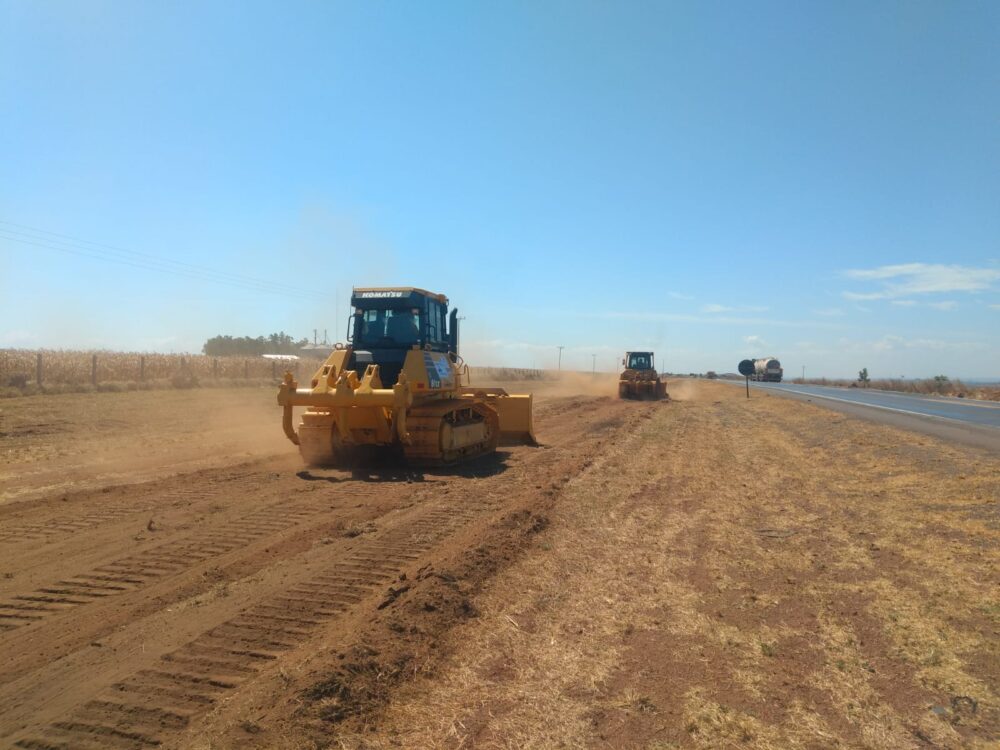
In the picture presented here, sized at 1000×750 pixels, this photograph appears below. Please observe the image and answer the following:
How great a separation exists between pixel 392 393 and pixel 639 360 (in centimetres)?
2907

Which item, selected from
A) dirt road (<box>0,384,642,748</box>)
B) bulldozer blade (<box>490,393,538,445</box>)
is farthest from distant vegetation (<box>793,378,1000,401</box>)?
dirt road (<box>0,384,642,748</box>)

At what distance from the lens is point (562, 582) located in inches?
234

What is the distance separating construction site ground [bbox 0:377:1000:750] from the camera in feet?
11.9

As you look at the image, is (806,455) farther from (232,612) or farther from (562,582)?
(232,612)

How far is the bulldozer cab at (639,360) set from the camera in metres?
38.0

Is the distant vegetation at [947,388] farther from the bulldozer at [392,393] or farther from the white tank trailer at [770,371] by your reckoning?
the bulldozer at [392,393]

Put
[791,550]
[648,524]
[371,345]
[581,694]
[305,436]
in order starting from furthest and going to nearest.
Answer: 1. [371,345]
2. [305,436]
3. [648,524]
4. [791,550]
5. [581,694]

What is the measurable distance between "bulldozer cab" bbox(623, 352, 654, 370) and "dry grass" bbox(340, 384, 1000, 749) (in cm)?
2809

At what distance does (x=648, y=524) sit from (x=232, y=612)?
4.80 meters

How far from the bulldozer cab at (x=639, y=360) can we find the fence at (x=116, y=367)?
16.8 m

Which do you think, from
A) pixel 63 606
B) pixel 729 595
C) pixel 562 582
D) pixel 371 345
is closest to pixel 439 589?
pixel 562 582

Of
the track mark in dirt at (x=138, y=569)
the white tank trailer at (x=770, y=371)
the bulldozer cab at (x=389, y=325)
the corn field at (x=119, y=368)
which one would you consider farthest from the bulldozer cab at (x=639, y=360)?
the white tank trailer at (x=770, y=371)

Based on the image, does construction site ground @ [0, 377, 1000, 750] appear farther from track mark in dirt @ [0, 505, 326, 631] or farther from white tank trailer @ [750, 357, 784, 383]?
white tank trailer @ [750, 357, 784, 383]

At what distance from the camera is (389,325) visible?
41.9 feet
